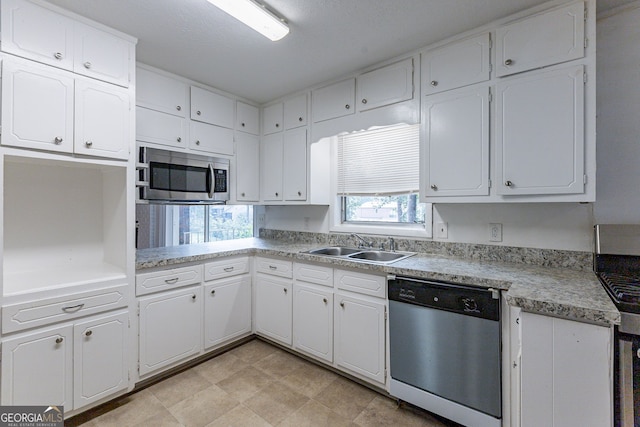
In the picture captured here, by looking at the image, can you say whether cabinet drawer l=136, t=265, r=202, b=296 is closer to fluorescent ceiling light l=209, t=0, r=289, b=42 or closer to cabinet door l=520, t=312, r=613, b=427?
fluorescent ceiling light l=209, t=0, r=289, b=42

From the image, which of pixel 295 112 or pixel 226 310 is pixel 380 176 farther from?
pixel 226 310

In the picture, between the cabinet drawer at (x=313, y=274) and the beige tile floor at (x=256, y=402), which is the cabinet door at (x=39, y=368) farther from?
the cabinet drawer at (x=313, y=274)

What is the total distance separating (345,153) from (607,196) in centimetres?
199

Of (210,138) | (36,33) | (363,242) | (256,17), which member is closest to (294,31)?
(256,17)

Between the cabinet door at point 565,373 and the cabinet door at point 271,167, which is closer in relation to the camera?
the cabinet door at point 565,373

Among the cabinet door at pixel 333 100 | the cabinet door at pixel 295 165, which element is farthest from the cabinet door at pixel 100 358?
the cabinet door at pixel 333 100

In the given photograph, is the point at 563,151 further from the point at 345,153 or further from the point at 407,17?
the point at 345,153

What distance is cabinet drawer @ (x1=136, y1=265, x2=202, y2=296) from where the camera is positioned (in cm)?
213

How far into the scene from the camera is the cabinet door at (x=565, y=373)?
1.15 meters

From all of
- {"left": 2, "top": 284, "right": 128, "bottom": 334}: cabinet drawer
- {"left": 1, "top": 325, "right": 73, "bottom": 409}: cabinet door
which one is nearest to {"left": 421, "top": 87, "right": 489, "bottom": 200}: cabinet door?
{"left": 2, "top": 284, "right": 128, "bottom": 334}: cabinet drawer

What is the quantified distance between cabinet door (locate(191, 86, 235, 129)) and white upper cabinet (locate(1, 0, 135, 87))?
74 centimetres

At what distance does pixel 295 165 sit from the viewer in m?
3.03

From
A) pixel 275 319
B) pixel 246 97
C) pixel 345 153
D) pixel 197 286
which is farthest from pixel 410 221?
pixel 246 97

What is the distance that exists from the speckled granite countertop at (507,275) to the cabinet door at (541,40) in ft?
3.97
